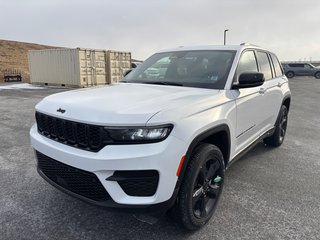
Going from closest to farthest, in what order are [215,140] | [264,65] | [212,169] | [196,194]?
[196,194]
[212,169]
[215,140]
[264,65]

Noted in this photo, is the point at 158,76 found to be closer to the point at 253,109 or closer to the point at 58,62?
the point at 253,109

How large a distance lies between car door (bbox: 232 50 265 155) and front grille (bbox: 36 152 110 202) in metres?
1.77

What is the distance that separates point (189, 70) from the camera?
3.65 m

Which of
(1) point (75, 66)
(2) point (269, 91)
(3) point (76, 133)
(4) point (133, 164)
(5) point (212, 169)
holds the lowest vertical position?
(5) point (212, 169)

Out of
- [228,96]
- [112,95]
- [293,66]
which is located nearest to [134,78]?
[112,95]

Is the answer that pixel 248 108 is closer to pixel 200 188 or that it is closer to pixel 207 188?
pixel 207 188

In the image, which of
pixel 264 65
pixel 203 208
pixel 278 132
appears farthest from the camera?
pixel 278 132

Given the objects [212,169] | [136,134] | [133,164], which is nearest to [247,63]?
[212,169]

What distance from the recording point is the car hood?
2.26 meters

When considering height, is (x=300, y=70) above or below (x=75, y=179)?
above

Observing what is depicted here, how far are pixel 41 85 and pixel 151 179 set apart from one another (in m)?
20.1

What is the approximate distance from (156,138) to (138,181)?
14.0 inches

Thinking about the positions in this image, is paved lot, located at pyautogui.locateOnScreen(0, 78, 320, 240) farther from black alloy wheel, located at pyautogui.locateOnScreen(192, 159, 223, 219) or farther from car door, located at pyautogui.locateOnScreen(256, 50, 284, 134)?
car door, located at pyautogui.locateOnScreen(256, 50, 284, 134)

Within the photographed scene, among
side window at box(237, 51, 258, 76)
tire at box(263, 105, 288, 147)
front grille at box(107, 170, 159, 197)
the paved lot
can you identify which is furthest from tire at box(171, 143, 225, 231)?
tire at box(263, 105, 288, 147)
